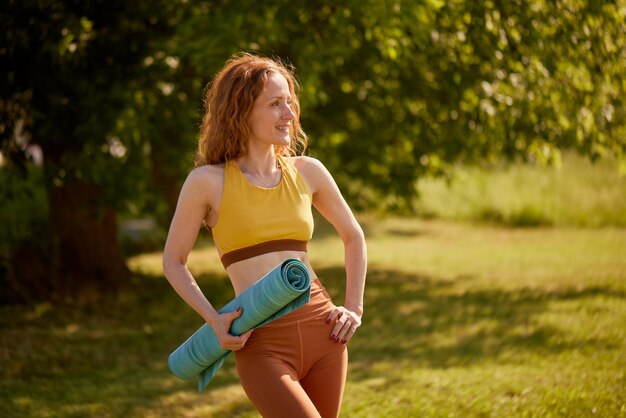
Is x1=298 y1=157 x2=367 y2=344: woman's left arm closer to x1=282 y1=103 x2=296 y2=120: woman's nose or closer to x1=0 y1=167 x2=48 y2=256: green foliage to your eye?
x1=282 y1=103 x2=296 y2=120: woman's nose

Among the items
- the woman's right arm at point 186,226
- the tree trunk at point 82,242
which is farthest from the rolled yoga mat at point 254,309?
the tree trunk at point 82,242

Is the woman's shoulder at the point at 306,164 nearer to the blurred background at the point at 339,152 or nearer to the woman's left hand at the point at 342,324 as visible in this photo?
the woman's left hand at the point at 342,324

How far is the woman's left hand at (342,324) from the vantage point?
293cm

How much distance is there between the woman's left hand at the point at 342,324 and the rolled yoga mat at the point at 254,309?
0.20 meters

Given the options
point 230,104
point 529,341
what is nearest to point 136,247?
point 529,341

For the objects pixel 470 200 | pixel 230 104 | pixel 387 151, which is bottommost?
pixel 470 200

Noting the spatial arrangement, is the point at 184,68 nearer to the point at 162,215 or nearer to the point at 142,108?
the point at 142,108

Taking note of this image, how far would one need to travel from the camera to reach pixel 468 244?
49.2ft

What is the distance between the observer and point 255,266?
9.64ft

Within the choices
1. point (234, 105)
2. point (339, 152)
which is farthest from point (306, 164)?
point (339, 152)

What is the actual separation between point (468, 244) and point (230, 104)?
12428mm

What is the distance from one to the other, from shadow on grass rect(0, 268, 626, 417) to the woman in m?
2.90

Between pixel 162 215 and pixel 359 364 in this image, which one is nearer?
pixel 359 364

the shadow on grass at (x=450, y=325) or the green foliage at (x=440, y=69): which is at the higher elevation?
the green foliage at (x=440, y=69)
